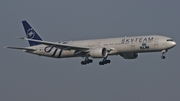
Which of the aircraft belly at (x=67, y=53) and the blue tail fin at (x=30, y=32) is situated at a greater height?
the blue tail fin at (x=30, y=32)

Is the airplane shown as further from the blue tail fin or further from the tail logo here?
the tail logo

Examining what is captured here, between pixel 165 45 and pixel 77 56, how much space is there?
16.2 metres

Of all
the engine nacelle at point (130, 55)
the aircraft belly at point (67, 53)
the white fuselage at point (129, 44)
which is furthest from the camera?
the engine nacelle at point (130, 55)

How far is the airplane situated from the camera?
8794 cm

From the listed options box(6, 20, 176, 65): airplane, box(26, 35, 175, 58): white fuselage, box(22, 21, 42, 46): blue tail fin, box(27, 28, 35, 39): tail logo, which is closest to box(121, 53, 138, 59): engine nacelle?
box(6, 20, 176, 65): airplane

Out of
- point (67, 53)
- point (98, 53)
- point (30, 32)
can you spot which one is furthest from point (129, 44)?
point (30, 32)

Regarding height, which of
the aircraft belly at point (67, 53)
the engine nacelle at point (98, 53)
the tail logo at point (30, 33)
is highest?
the tail logo at point (30, 33)

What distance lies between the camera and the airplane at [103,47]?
3462 inches

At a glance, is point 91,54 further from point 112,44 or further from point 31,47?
point 31,47

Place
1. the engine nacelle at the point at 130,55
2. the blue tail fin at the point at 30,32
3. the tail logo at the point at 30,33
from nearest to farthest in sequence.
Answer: the engine nacelle at the point at 130,55
the blue tail fin at the point at 30,32
the tail logo at the point at 30,33

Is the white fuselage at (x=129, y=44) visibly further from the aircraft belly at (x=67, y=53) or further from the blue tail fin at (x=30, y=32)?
the blue tail fin at (x=30, y=32)

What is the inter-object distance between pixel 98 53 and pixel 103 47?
1.88m

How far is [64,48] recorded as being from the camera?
9400cm

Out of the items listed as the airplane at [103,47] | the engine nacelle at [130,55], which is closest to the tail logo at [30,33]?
the airplane at [103,47]
